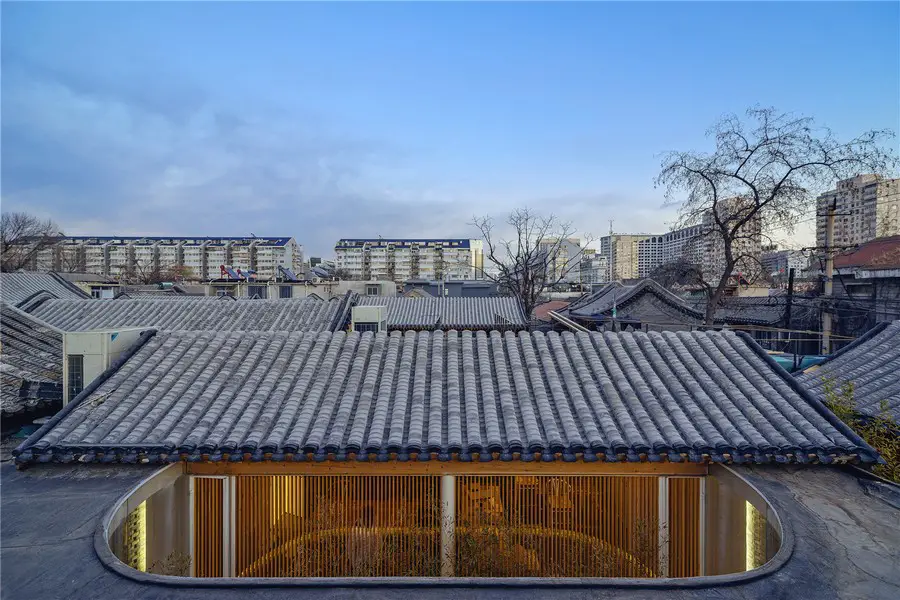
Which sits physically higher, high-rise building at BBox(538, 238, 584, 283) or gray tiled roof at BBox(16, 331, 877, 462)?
high-rise building at BBox(538, 238, 584, 283)

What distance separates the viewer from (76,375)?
5242 mm

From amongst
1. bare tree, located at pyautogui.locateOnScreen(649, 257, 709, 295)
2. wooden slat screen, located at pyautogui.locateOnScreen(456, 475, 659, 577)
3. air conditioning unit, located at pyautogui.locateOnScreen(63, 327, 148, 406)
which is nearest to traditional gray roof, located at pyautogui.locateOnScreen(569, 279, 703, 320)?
bare tree, located at pyautogui.locateOnScreen(649, 257, 709, 295)

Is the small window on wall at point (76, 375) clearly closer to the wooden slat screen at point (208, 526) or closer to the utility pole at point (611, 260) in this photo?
the wooden slat screen at point (208, 526)

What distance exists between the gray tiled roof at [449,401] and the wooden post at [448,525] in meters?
0.54

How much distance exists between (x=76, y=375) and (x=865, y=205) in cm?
2424

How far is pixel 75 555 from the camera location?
2.87 meters

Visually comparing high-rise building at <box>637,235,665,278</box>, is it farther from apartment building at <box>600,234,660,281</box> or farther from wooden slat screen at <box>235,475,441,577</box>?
wooden slat screen at <box>235,475,441,577</box>

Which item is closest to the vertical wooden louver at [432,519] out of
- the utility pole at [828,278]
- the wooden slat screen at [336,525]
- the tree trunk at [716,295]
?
the wooden slat screen at [336,525]

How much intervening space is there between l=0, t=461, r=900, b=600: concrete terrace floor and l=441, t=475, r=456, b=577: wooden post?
153 cm

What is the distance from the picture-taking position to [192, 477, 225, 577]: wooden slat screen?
172 inches

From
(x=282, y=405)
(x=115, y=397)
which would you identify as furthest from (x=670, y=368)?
(x=115, y=397)

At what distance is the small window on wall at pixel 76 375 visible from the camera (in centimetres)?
520

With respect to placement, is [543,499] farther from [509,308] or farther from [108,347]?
[509,308]

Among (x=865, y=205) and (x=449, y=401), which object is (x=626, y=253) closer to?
(x=865, y=205)
